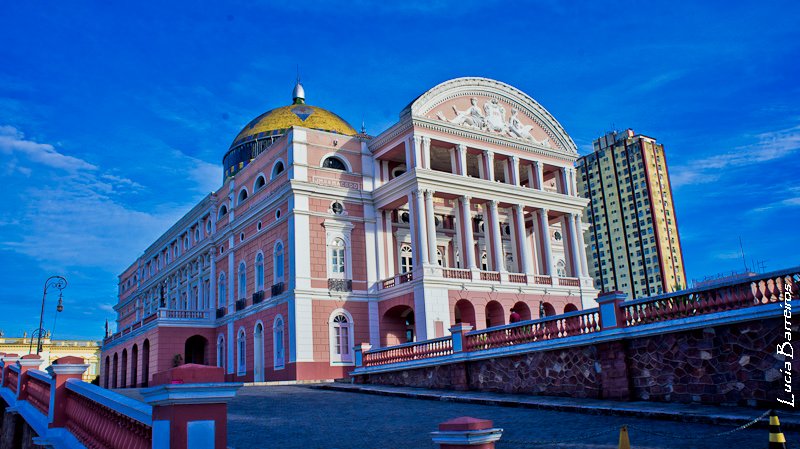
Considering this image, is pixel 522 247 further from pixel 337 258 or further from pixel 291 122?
pixel 291 122

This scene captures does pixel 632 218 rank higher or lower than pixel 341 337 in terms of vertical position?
higher

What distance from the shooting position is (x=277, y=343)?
28.3 metres

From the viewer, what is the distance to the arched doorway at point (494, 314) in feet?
94.0

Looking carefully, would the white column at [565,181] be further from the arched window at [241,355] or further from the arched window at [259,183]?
the arched window at [241,355]

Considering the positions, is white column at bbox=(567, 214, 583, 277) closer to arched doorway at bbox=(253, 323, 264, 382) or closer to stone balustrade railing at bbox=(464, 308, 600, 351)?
arched doorway at bbox=(253, 323, 264, 382)

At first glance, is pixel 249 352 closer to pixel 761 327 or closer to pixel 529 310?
pixel 529 310

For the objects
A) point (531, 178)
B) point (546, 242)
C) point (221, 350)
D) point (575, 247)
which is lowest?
point (221, 350)

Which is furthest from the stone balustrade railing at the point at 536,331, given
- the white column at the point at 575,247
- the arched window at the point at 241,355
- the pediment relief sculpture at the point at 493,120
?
the arched window at the point at 241,355

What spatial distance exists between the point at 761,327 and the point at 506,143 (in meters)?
20.4

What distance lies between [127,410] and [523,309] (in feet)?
79.6

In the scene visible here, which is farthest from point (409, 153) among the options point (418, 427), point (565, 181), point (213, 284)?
point (418, 427)

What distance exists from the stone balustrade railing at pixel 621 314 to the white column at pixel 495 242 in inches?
357

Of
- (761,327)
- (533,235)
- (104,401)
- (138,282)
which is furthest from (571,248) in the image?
(138,282)

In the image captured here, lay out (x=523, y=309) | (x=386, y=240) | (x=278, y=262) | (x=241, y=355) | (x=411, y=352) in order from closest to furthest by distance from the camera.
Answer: (x=411, y=352) → (x=278, y=262) → (x=523, y=309) → (x=386, y=240) → (x=241, y=355)
